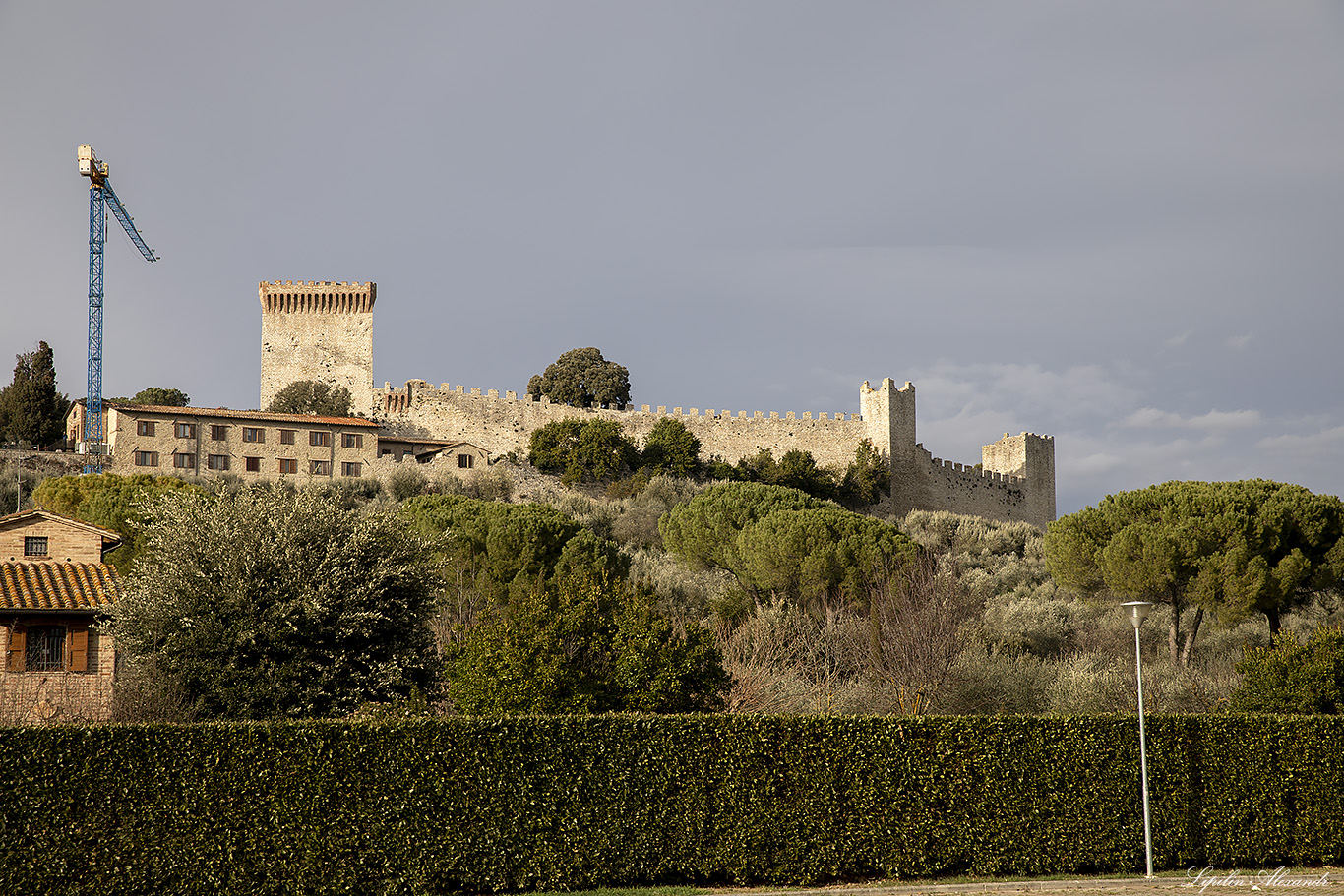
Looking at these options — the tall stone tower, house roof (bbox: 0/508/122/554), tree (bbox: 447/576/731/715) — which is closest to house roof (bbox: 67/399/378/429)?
the tall stone tower

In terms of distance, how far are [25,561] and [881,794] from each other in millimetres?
17140

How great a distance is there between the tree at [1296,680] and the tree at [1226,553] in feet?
36.9

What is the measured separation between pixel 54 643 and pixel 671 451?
40.4 metres

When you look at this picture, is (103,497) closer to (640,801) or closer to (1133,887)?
(640,801)

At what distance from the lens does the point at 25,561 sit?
2269cm

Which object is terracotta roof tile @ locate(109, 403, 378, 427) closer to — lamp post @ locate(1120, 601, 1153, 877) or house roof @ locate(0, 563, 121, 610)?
house roof @ locate(0, 563, 121, 610)

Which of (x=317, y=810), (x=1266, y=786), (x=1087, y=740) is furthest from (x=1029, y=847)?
(x=317, y=810)

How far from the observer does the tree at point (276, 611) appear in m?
16.9

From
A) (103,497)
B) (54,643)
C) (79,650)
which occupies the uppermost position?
(103,497)

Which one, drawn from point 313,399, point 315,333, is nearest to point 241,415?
point 313,399

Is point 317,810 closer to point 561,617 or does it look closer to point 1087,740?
point 561,617

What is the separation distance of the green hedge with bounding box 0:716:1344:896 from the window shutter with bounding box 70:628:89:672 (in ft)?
31.0

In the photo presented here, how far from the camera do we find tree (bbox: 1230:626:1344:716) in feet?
55.4

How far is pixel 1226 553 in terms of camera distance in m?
29.1
